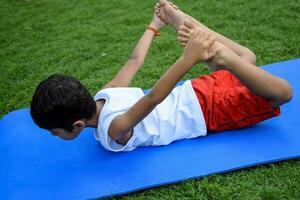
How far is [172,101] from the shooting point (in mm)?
2592

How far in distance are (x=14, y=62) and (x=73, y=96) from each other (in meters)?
2.54

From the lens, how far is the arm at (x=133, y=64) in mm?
2688

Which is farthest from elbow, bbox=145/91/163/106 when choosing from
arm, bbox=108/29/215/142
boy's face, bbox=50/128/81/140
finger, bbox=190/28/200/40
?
boy's face, bbox=50/128/81/140

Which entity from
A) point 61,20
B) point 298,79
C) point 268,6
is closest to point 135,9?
point 61,20

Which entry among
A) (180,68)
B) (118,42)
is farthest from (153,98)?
(118,42)

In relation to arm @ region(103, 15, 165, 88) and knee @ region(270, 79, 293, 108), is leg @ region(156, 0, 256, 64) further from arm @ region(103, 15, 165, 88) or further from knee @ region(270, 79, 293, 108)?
knee @ region(270, 79, 293, 108)

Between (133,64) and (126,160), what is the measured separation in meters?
0.70

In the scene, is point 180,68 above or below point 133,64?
above

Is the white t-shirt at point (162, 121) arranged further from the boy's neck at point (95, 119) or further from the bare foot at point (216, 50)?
the bare foot at point (216, 50)

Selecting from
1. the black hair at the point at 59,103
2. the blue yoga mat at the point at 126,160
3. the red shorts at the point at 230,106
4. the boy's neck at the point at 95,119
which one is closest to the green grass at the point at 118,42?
the blue yoga mat at the point at 126,160

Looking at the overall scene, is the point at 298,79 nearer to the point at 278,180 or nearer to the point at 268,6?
the point at 278,180

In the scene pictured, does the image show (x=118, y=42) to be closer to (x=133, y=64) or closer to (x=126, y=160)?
(x=133, y=64)

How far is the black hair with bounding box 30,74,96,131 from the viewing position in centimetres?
206

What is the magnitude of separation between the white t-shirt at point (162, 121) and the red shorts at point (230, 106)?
56 mm
